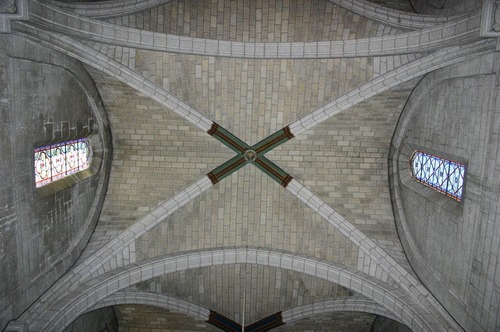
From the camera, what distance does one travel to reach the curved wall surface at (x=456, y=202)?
7.82 m

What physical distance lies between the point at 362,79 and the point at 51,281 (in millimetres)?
7796

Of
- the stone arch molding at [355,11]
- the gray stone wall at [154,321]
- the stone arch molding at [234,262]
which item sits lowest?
the gray stone wall at [154,321]

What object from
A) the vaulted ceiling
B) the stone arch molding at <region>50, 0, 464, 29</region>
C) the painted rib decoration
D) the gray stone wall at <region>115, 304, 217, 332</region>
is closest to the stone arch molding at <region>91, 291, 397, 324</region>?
the vaulted ceiling

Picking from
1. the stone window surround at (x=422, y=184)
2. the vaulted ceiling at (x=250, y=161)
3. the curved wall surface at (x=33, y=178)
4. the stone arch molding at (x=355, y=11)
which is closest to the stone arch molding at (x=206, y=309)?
the vaulted ceiling at (x=250, y=161)

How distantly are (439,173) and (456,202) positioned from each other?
1.03 metres

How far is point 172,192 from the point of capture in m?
11.9

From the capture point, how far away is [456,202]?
9273 millimetres

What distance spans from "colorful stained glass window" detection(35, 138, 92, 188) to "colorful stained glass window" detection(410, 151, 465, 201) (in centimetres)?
796

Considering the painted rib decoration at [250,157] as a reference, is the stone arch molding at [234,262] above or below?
below

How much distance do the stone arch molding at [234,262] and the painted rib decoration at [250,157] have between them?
6.11 ft

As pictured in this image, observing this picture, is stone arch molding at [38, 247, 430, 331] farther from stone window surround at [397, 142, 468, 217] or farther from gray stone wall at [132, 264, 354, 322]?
stone window surround at [397, 142, 468, 217]

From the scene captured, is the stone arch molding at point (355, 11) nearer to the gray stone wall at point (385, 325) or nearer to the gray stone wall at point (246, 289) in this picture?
the gray stone wall at point (246, 289)

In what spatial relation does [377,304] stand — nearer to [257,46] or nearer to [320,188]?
[320,188]

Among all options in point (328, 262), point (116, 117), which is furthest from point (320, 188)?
point (116, 117)
